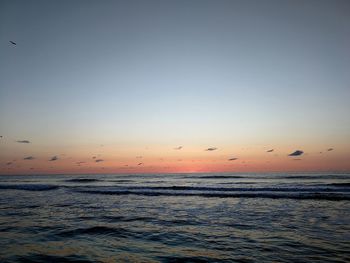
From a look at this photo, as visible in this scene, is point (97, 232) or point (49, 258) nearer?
point (49, 258)

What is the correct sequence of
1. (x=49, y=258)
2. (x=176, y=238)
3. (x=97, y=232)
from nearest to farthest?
(x=49, y=258)
(x=176, y=238)
(x=97, y=232)

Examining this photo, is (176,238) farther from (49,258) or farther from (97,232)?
(49,258)

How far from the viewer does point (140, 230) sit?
38.3ft

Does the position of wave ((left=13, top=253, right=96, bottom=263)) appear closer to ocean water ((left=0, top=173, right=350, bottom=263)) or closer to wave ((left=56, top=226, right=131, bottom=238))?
ocean water ((left=0, top=173, right=350, bottom=263))

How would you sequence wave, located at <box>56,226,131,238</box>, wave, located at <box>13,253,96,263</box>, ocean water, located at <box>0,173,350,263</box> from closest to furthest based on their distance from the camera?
wave, located at <box>13,253,96,263</box>
ocean water, located at <box>0,173,350,263</box>
wave, located at <box>56,226,131,238</box>

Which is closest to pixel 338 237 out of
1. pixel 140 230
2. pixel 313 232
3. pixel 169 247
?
pixel 313 232

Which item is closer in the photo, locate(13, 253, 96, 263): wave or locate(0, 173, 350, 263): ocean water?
locate(13, 253, 96, 263): wave

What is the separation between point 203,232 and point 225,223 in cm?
230

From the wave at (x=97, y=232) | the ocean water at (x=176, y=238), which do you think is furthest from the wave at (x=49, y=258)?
the wave at (x=97, y=232)

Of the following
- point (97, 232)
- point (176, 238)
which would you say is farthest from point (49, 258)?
point (176, 238)

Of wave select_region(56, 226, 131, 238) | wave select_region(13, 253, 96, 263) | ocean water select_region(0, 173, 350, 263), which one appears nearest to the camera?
wave select_region(13, 253, 96, 263)

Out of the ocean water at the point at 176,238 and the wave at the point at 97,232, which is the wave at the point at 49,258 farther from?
the wave at the point at 97,232

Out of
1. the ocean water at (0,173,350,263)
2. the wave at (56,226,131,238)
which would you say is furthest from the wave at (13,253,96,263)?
the wave at (56,226,131,238)

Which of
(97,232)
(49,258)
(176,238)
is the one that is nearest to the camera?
(49,258)
